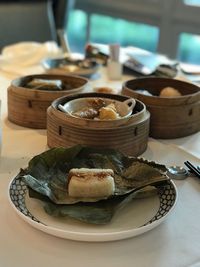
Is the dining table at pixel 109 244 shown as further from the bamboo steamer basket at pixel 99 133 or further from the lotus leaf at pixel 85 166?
the bamboo steamer basket at pixel 99 133

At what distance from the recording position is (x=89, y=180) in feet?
2.55

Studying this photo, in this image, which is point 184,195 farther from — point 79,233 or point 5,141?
point 5,141

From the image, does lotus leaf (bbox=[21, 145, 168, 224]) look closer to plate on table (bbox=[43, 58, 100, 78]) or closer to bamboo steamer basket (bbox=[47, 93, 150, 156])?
bamboo steamer basket (bbox=[47, 93, 150, 156])

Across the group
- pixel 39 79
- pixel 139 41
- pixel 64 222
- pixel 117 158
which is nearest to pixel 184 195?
pixel 117 158

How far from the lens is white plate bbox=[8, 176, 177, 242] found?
714 mm

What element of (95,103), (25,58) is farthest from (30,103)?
(25,58)

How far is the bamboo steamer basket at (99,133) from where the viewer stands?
0.99 metres

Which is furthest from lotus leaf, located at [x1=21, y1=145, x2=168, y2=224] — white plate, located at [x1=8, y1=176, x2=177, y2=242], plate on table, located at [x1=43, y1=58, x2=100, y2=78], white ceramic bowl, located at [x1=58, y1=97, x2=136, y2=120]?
plate on table, located at [x1=43, y1=58, x2=100, y2=78]

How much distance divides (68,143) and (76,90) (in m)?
0.27

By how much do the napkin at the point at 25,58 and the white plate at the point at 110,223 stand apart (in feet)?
3.38

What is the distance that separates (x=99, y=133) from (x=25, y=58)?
101cm

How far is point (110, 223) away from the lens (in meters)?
0.76

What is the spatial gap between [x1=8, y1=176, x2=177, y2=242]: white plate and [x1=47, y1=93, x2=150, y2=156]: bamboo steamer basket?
0.66ft

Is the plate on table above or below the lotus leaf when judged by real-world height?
below
